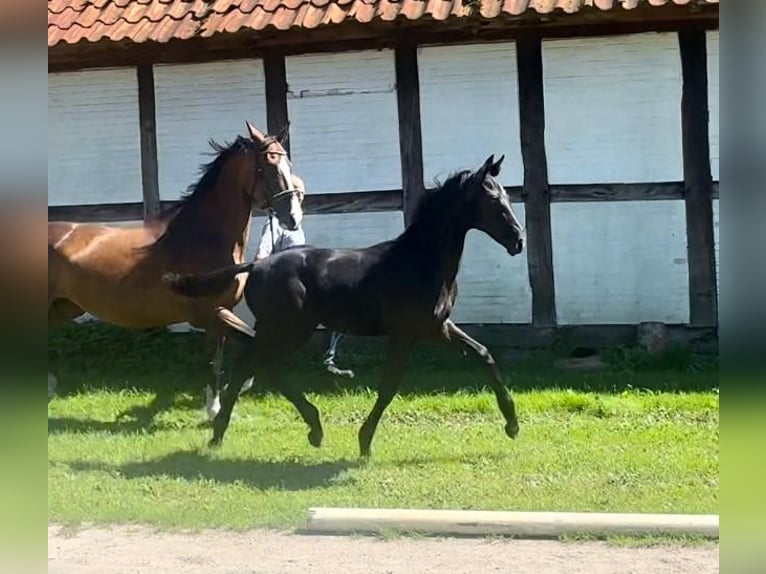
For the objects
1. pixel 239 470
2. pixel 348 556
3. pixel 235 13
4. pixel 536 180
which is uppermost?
pixel 235 13

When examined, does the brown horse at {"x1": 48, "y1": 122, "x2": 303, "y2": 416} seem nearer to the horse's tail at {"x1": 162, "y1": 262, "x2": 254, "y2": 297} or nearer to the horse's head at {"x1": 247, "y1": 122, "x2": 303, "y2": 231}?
the horse's head at {"x1": 247, "y1": 122, "x2": 303, "y2": 231}

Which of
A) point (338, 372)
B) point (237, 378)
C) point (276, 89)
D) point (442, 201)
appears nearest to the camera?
Result: point (442, 201)

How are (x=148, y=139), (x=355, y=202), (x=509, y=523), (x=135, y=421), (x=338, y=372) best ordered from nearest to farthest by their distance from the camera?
(x=509, y=523)
(x=135, y=421)
(x=338, y=372)
(x=355, y=202)
(x=148, y=139)

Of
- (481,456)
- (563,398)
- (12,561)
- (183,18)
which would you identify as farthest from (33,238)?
(183,18)

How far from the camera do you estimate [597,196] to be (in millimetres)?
8281

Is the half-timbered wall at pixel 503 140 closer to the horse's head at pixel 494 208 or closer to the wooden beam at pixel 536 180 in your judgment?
the wooden beam at pixel 536 180

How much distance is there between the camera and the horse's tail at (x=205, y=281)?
19.1 ft

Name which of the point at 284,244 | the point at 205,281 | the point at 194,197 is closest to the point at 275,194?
the point at 205,281

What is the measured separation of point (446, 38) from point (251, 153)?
112 inches

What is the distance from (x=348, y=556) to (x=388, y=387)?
1.51 metres

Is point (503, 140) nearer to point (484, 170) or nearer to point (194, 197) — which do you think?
point (484, 170)

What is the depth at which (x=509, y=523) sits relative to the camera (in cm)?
456

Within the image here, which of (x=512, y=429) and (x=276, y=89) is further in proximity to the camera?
(x=276, y=89)

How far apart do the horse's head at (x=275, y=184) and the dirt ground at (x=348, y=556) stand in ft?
6.75
